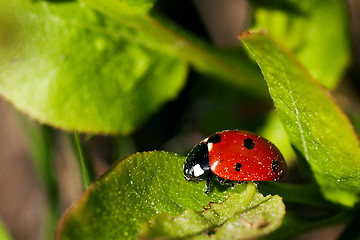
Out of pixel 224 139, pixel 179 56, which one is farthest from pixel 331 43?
pixel 224 139

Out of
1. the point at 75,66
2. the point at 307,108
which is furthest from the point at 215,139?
the point at 75,66

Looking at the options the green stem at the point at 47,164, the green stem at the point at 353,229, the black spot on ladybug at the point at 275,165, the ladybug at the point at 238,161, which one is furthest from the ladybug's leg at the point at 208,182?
the green stem at the point at 47,164

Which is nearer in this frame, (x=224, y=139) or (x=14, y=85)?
(x=224, y=139)

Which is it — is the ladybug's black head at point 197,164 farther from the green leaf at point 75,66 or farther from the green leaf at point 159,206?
the green leaf at point 75,66

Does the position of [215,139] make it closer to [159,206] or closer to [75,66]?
[159,206]

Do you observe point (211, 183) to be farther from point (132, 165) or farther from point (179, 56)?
point (179, 56)

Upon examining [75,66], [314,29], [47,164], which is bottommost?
[47,164]
